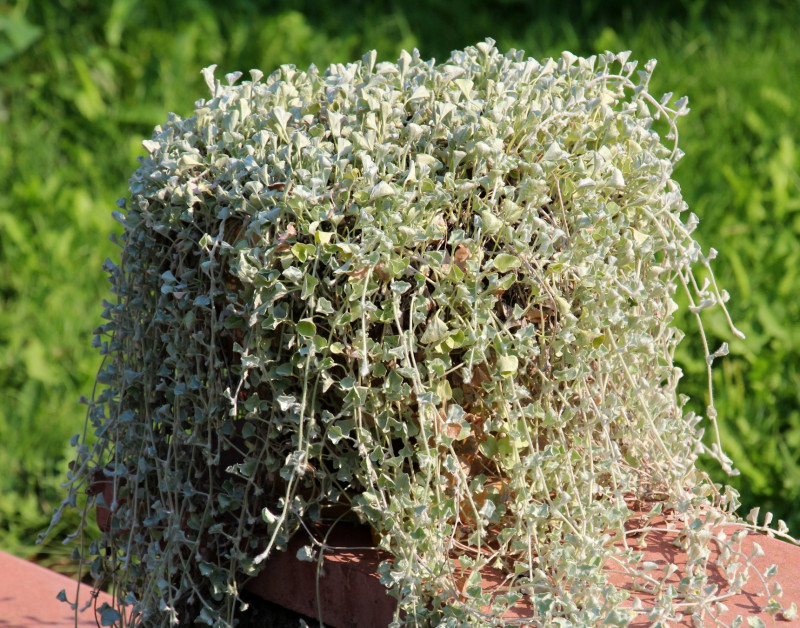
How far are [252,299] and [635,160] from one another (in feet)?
2.10

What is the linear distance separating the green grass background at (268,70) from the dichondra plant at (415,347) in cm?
132

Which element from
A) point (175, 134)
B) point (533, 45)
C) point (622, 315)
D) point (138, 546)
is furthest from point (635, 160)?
point (533, 45)

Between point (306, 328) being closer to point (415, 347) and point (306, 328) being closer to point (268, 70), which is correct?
point (415, 347)

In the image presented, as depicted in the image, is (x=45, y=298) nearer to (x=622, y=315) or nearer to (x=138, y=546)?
(x=138, y=546)

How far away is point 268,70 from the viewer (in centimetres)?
436

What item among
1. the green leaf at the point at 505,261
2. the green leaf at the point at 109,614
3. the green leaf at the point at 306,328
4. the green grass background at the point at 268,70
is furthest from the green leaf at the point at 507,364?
the green grass background at the point at 268,70

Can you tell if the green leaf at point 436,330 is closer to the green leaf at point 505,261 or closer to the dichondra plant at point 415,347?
the dichondra plant at point 415,347

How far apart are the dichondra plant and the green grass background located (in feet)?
4.32

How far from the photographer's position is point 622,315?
139 centimetres

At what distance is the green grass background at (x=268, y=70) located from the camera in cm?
280

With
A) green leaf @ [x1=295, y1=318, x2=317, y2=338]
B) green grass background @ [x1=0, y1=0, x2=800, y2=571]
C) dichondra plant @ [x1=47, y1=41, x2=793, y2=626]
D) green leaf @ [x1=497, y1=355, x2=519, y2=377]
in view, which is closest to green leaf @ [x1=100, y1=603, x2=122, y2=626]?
dichondra plant @ [x1=47, y1=41, x2=793, y2=626]

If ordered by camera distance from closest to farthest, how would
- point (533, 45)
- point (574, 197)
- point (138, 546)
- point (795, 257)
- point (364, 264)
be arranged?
point (364, 264) → point (574, 197) → point (138, 546) → point (795, 257) → point (533, 45)

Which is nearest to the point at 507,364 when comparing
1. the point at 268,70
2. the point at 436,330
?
the point at 436,330

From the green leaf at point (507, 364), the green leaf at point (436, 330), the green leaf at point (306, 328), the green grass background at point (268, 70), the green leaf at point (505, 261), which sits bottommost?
the green leaf at point (306, 328)
